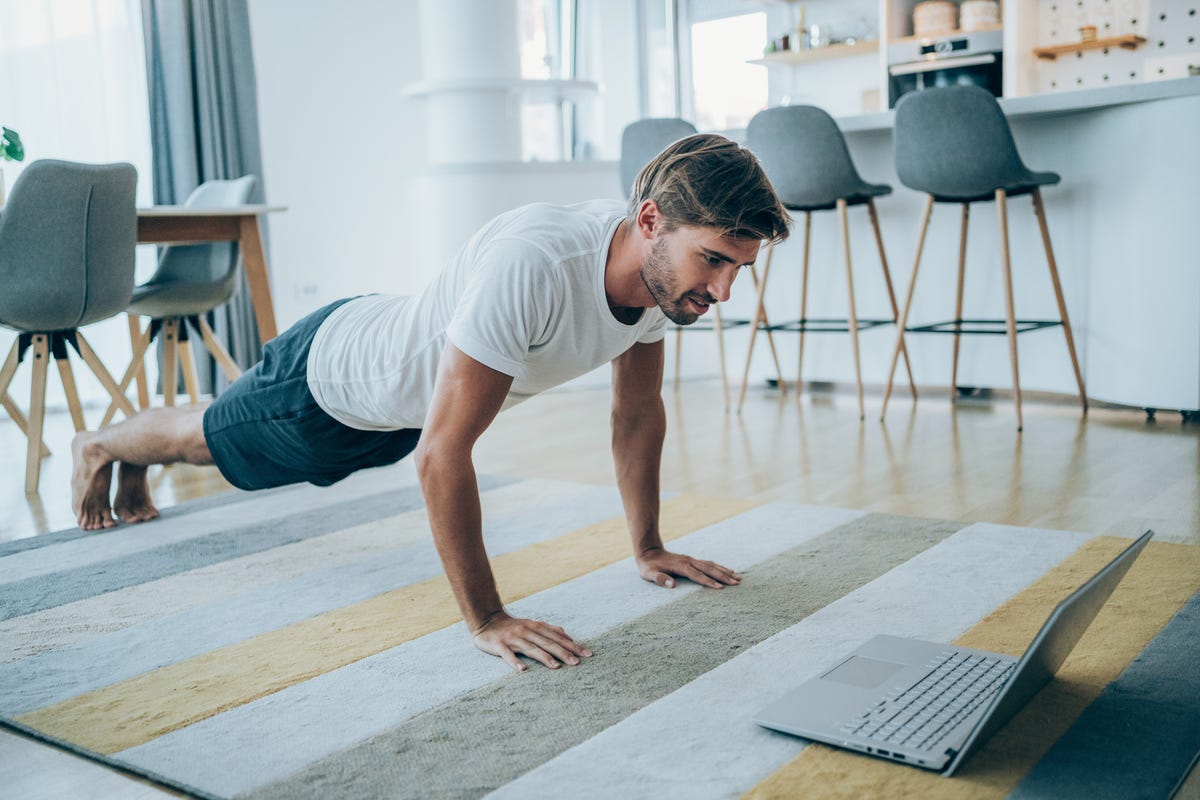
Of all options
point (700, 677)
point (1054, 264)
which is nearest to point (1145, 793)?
point (700, 677)

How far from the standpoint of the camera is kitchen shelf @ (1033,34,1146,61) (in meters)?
5.36

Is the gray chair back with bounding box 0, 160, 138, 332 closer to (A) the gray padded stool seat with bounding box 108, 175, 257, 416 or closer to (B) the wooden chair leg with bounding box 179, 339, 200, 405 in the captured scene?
(A) the gray padded stool seat with bounding box 108, 175, 257, 416

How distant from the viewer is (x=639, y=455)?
6.09 ft

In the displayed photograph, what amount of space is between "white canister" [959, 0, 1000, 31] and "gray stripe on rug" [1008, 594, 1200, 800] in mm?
4808

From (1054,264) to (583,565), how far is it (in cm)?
208

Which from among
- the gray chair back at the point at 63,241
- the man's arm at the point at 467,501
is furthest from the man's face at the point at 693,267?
the gray chair back at the point at 63,241

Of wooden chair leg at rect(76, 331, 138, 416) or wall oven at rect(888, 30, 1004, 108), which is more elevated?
wall oven at rect(888, 30, 1004, 108)

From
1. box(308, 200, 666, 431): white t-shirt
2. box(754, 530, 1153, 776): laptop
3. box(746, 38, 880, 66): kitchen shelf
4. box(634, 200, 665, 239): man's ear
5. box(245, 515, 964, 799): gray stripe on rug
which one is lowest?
box(245, 515, 964, 799): gray stripe on rug

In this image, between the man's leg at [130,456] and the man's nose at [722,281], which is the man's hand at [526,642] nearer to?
the man's nose at [722,281]

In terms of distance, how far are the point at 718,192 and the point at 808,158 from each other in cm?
218

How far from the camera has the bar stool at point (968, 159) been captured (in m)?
3.15

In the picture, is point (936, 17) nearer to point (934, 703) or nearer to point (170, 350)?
point (170, 350)

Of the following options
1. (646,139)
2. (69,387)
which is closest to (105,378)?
(69,387)

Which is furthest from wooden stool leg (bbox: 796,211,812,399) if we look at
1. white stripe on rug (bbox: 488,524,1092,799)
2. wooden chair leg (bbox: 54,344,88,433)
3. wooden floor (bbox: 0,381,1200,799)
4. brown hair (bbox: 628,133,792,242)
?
brown hair (bbox: 628,133,792,242)
